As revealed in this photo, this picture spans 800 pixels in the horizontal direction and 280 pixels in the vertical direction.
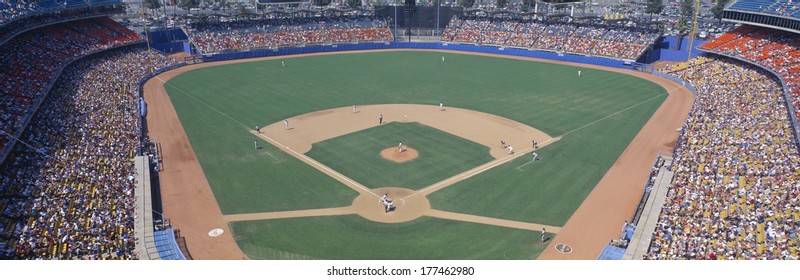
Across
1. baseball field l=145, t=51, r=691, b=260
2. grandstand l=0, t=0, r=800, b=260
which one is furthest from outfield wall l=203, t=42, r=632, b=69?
baseball field l=145, t=51, r=691, b=260

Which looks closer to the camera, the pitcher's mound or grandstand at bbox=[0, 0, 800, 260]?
grandstand at bbox=[0, 0, 800, 260]

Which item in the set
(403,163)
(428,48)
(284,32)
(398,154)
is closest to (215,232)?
(403,163)

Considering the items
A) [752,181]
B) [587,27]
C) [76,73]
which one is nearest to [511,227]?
[752,181]

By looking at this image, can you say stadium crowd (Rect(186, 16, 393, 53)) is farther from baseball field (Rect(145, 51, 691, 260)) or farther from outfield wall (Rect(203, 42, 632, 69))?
baseball field (Rect(145, 51, 691, 260))

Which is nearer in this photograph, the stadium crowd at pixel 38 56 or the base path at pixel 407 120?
the stadium crowd at pixel 38 56

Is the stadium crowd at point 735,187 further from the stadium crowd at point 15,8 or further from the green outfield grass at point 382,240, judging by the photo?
the stadium crowd at point 15,8

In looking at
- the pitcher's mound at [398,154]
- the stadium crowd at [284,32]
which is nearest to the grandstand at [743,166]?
the pitcher's mound at [398,154]

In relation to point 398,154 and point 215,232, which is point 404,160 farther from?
point 215,232
